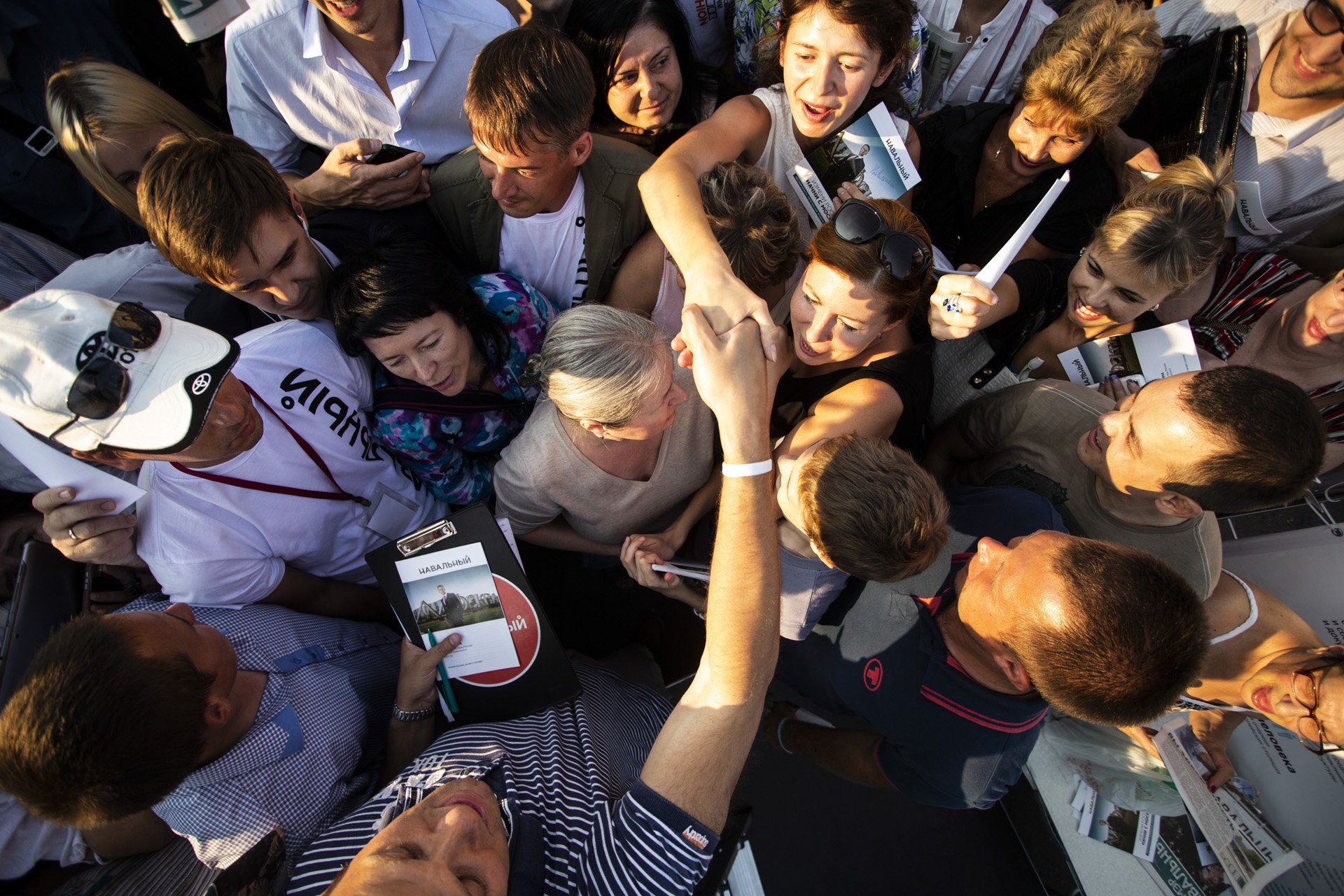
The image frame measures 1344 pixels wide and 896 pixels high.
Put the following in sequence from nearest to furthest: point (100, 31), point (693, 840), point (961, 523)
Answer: point (693, 840)
point (961, 523)
point (100, 31)

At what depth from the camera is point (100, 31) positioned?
105 inches

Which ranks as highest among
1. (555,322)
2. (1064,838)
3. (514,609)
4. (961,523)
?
(555,322)

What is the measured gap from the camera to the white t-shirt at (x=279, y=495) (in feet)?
6.41

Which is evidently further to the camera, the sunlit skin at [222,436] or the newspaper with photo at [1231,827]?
the newspaper with photo at [1231,827]

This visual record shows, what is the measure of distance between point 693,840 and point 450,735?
99 cm

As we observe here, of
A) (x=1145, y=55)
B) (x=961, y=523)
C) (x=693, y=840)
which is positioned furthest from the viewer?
(x=1145, y=55)

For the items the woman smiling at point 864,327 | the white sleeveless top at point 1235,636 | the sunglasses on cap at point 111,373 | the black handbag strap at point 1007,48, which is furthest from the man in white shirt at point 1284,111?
the sunglasses on cap at point 111,373

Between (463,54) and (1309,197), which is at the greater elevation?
(463,54)

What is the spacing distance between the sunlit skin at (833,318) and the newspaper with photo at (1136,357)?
995mm


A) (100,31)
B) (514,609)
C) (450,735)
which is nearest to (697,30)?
(100,31)

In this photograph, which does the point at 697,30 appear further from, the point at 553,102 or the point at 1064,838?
the point at 1064,838

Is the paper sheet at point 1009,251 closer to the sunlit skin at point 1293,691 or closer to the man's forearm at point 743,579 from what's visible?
the man's forearm at point 743,579

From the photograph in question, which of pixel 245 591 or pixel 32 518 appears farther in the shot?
pixel 32 518

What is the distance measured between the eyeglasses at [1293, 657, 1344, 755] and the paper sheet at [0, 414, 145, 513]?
158 inches
